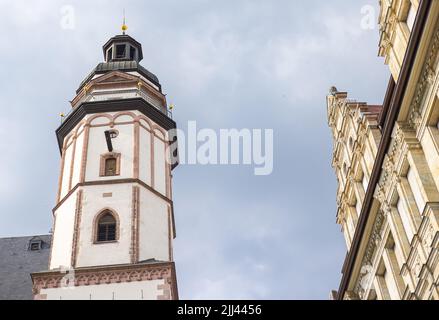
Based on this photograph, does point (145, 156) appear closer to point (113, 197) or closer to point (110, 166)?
point (110, 166)

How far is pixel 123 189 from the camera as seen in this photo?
34500 mm

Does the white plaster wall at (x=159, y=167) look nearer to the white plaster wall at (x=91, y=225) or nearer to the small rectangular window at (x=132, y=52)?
the white plaster wall at (x=91, y=225)

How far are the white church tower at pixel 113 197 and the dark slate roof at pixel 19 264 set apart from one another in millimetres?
3830

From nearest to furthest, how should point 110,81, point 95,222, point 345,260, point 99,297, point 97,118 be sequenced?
point 345,260 → point 99,297 → point 95,222 → point 97,118 → point 110,81

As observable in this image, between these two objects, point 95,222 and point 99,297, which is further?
point 95,222

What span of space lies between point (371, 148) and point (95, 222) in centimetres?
1520

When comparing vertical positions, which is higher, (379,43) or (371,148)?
(379,43)

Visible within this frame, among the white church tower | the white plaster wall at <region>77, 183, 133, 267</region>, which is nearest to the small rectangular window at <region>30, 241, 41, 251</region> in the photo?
the white church tower

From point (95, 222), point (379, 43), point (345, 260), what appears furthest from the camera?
point (95, 222)

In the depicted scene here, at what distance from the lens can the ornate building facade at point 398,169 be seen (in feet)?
58.8

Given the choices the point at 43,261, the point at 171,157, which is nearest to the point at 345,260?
the point at 171,157

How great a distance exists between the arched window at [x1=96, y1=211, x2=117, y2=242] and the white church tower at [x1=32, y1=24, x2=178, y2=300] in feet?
0.15

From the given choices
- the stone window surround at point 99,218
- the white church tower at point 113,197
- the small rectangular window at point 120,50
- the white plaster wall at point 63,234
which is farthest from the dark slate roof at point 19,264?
the small rectangular window at point 120,50
